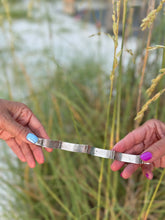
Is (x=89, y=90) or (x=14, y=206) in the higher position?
(x=89, y=90)

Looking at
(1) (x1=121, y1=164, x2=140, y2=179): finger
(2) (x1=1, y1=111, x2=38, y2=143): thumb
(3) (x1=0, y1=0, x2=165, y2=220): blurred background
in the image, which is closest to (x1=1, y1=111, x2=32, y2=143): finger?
(2) (x1=1, y1=111, x2=38, y2=143): thumb

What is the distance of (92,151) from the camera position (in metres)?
0.53

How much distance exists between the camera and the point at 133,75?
1126 mm

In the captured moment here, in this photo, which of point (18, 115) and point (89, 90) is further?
point (89, 90)

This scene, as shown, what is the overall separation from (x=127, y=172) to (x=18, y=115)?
0.28 m

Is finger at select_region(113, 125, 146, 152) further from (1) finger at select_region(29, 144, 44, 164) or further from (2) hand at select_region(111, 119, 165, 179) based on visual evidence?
(1) finger at select_region(29, 144, 44, 164)

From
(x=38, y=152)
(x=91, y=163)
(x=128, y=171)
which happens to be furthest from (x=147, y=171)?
(x=91, y=163)

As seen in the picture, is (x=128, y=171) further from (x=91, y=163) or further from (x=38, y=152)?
(x=91, y=163)

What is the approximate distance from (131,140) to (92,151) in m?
0.11

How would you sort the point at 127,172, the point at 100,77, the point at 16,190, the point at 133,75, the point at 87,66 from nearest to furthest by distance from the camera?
the point at 127,172
the point at 16,190
the point at 133,75
the point at 100,77
the point at 87,66

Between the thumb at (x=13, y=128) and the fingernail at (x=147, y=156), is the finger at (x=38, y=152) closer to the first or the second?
the thumb at (x=13, y=128)

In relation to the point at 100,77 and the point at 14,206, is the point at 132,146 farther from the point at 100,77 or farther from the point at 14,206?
the point at 100,77

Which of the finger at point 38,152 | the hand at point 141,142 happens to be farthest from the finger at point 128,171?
the finger at point 38,152

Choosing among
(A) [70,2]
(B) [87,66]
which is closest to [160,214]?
(B) [87,66]
